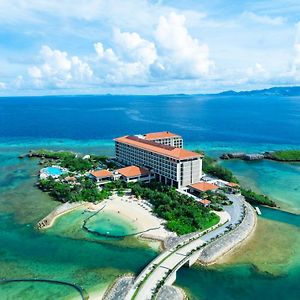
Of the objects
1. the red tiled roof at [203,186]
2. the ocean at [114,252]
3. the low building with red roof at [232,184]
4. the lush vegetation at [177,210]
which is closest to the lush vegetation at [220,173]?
the low building with red roof at [232,184]

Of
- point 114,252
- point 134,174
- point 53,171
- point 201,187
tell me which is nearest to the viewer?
point 114,252

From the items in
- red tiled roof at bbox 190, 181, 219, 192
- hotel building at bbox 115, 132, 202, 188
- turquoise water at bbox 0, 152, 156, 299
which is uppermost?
hotel building at bbox 115, 132, 202, 188

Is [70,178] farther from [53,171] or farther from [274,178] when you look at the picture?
[274,178]

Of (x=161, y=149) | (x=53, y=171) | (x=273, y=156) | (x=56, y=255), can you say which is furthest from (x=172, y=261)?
(x=273, y=156)

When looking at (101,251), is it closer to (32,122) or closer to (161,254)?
(161,254)

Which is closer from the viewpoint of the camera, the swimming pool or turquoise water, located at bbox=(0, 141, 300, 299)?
turquoise water, located at bbox=(0, 141, 300, 299)

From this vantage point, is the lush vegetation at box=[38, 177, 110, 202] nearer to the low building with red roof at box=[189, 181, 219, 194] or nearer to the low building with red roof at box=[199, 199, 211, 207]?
the low building with red roof at box=[189, 181, 219, 194]

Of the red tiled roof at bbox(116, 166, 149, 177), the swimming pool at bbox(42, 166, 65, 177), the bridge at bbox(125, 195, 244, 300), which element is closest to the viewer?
the bridge at bbox(125, 195, 244, 300)

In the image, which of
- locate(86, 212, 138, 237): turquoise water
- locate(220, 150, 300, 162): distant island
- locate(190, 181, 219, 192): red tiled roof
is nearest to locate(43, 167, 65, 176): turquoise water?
locate(86, 212, 138, 237): turquoise water
